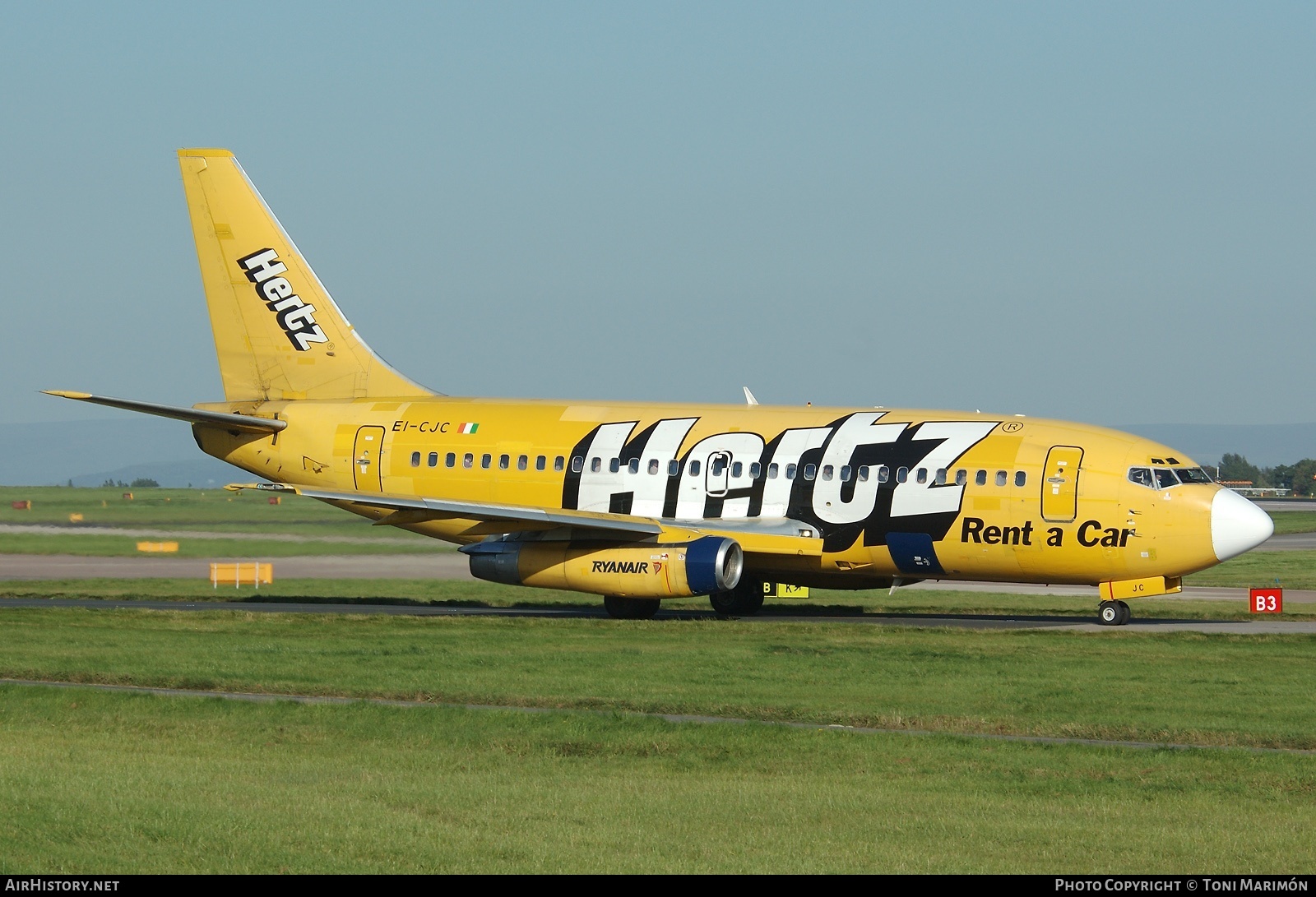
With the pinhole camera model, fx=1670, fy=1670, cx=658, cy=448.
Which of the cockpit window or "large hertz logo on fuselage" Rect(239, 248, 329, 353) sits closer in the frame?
the cockpit window

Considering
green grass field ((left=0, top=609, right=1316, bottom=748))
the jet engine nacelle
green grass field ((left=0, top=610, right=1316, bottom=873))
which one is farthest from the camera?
the jet engine nacelle

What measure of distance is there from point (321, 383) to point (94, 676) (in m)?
21.1

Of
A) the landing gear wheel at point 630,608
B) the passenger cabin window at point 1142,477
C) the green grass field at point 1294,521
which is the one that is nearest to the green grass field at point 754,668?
the landing gear wheel at point 630,608

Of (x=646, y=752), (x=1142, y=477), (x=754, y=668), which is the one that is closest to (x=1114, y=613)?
(x=1142, y=477)

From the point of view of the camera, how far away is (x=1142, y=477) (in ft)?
115

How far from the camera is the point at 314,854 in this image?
12.5 metres

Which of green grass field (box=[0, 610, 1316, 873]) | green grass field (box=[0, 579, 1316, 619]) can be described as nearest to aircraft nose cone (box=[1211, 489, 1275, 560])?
green grass field (box=[0, 610, 1316, 873])

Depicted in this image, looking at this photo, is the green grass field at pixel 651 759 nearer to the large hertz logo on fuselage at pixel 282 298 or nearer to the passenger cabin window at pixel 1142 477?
the passenger cabin window at pixel 1142 477

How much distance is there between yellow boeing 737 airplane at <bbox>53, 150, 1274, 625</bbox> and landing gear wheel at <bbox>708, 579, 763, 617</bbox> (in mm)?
67

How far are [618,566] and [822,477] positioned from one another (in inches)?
198

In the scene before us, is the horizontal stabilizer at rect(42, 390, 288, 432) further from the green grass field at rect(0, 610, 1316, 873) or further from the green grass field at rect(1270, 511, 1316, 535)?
the green grass field at rect(1270, 511, 1316, 535)

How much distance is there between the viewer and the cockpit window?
115ft

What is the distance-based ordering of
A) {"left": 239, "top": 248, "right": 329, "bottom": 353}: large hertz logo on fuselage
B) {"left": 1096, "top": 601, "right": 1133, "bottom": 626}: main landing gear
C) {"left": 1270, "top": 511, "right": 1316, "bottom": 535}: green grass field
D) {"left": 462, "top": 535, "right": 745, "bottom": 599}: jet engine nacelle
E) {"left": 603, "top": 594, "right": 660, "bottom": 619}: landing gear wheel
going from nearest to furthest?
1. {"left": 1096, "top": 601, "right": 1133, "bottom": 626}: main landing gear
2. {"left": 462, "top": 535, "right": 745, "bottom": 599}: jet engine nacelle
3. {"left": 603, "top": 594, "right": 660, "bottom": 619}: landing gear wheel
4. {"left": 239, "top": 248, "right": 329, "bottom": 353}: large hertz logo on fuselage
5. {"left": 1270, "top": 511, "right": 1316, "bottom": 535}: green grass field

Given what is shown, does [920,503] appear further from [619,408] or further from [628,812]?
[628,812]
